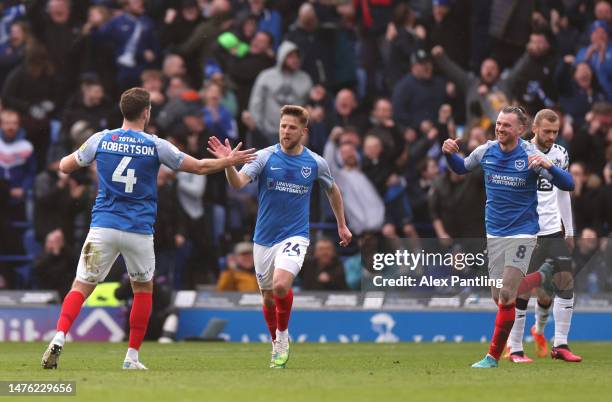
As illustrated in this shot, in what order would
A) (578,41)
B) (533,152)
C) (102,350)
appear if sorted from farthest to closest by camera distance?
(578,41) → (102,350) → (533,152)

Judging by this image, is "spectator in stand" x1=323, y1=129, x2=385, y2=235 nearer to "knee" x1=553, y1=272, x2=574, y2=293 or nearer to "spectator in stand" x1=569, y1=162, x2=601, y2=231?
"spectator in stand" x1=569, y1=162, x2=601, y2=231

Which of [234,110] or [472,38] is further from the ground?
[472,38]

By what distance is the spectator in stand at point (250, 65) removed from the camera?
2261cm

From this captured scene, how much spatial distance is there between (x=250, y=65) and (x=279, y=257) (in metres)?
10.2

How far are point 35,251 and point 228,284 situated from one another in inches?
138

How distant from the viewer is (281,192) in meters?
13.1

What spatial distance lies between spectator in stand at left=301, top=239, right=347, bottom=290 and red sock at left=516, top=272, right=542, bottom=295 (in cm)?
544

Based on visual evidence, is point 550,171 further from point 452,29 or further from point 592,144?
point 452,29

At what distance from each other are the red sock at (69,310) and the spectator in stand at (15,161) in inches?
368

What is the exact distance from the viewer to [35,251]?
21.7m

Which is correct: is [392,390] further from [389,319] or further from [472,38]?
[472,38]

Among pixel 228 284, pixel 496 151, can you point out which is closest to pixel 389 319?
pixel 228 284

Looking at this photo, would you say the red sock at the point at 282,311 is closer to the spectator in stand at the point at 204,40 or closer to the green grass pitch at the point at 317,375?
the green grass pitch at the point at 317,375

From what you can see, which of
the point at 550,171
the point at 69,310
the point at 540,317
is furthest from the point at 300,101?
the point at 69,310
